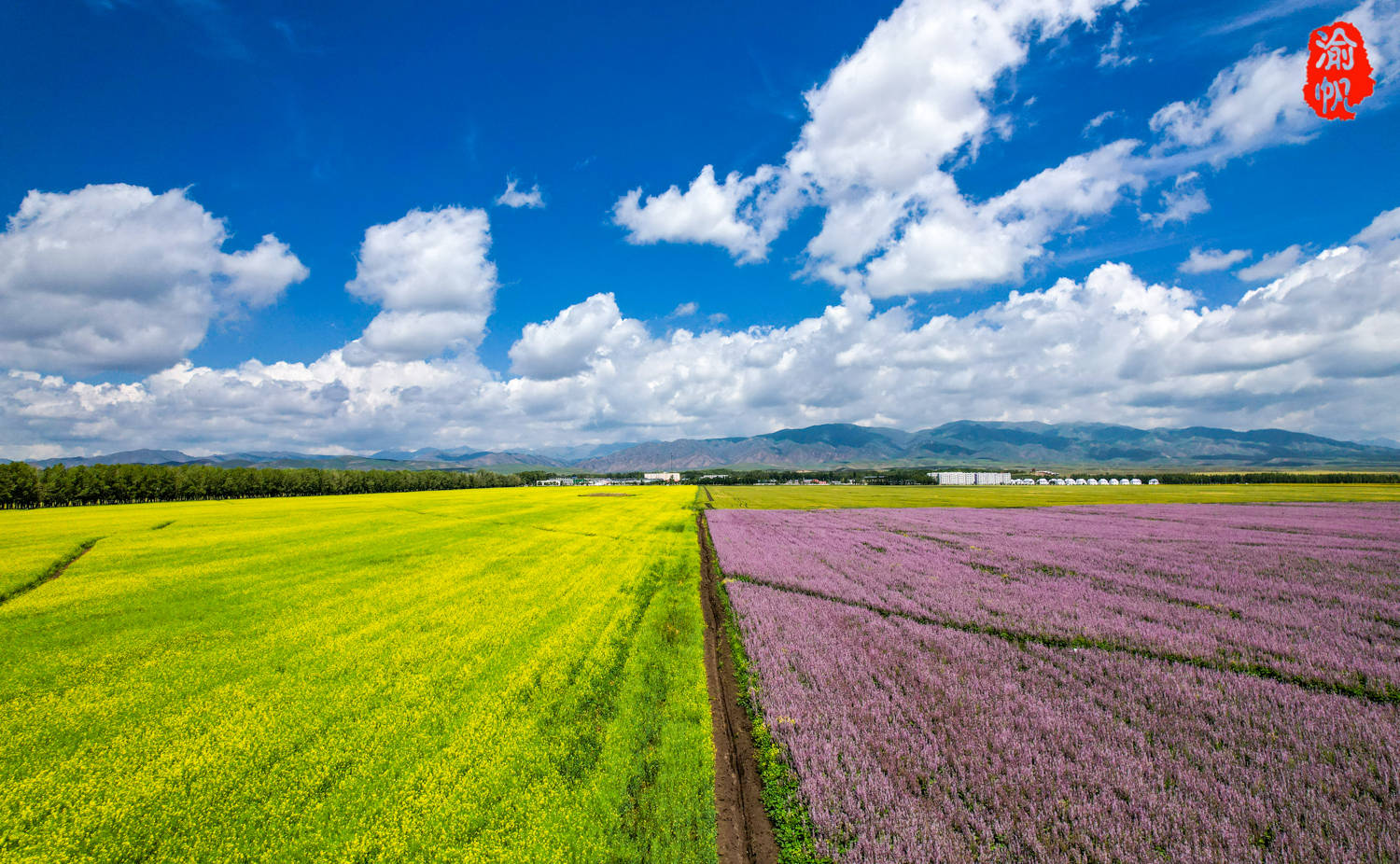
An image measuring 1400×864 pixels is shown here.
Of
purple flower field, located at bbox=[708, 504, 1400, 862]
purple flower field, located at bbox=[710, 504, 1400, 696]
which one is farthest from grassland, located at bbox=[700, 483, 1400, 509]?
purple flower field, located at bbox=[708, 504, 1400, 862]

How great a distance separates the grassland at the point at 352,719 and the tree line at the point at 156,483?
101492mm

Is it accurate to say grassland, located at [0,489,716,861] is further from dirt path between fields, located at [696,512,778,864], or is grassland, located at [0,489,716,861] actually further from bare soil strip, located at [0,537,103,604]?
bare soil strip, located at [0,537,103,604]

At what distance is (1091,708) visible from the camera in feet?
26.9

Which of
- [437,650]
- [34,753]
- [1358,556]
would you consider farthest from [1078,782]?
[1358,556]

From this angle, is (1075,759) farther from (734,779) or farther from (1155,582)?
(1155,582)

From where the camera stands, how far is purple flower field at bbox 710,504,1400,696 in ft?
34.7

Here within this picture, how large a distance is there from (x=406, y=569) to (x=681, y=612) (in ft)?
45.7

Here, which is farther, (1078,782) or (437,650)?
(437,650)

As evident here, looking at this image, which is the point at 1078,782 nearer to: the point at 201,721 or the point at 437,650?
the point at 437,650

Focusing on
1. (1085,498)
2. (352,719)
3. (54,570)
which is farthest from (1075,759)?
(1085,498)

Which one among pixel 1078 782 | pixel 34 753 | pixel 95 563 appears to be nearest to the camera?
pixel 1078 782

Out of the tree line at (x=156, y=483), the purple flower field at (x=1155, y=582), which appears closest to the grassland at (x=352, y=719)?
the purple flower field at (x=1155, y=582)

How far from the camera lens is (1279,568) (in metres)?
17.8

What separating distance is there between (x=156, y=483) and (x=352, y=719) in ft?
Answer: 410
